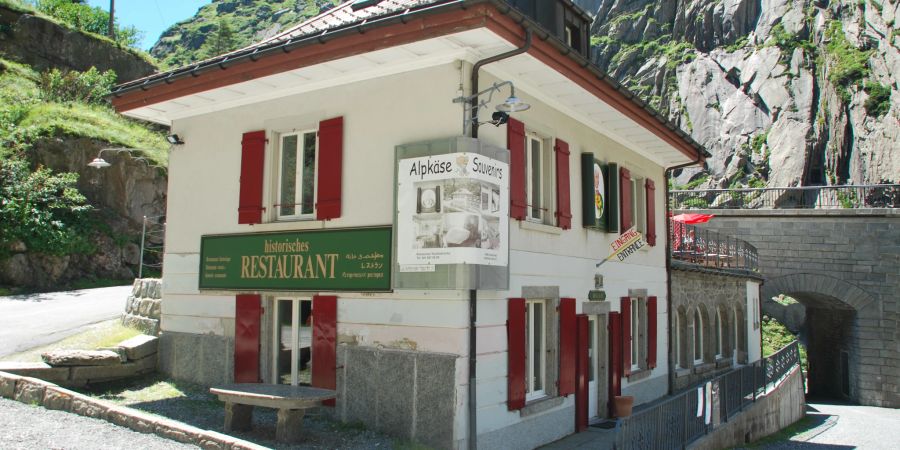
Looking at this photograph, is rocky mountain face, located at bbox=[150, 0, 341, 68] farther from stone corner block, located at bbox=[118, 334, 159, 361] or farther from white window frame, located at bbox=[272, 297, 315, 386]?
white window frame, located at bbox=[272, 297, 315, 386]

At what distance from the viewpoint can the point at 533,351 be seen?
30.6 feet

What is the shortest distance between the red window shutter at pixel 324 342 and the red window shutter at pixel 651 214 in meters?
7.65

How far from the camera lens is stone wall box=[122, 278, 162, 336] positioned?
1141 centimetres

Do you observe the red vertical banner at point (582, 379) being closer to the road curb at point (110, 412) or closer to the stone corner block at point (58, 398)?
the road curb at point (110, 412)

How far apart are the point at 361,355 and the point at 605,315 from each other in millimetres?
4961

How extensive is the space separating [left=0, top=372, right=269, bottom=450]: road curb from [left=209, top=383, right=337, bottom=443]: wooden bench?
527 mm

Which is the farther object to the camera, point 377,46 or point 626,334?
point 626,334

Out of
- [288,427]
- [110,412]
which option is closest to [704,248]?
[288,427]

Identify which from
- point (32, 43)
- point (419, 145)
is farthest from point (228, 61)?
point (32, 43)

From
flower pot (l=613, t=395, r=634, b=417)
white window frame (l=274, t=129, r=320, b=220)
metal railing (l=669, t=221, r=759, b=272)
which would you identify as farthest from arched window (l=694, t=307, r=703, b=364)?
white window frame (l=274, t=129, r=320, b=220)

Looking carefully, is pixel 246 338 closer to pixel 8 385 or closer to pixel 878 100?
pixel 8 385

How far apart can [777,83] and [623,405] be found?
40383 mm

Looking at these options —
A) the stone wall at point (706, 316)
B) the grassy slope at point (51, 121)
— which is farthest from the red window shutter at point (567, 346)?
the grassy slope at point (51, 121)

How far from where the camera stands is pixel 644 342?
1319 centimetres
